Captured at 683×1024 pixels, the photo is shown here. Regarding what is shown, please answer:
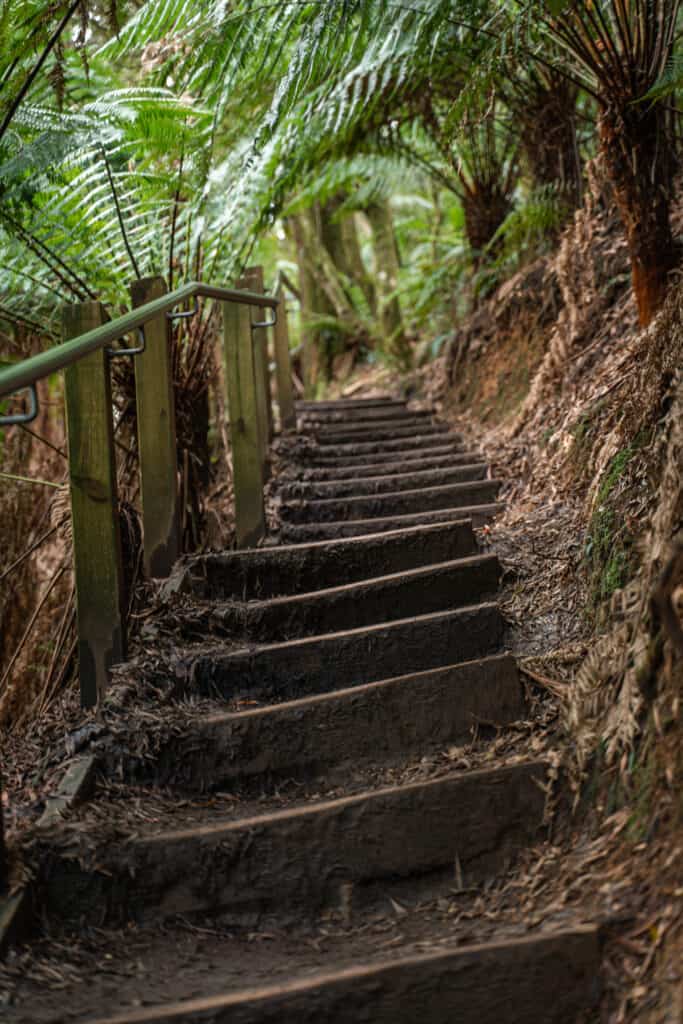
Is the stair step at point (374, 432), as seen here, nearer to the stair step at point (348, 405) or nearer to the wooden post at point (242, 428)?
the stair step at point (348, 405)

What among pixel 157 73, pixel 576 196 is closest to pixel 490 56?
pixel 157 73

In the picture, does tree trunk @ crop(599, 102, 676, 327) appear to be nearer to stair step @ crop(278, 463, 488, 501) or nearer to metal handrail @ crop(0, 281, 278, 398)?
stair step @ crop(278, 463, 488, 501)

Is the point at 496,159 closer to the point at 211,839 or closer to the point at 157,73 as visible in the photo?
the point at 157,73

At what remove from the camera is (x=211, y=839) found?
78.3 inches

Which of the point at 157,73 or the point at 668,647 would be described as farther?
the point at 157,73

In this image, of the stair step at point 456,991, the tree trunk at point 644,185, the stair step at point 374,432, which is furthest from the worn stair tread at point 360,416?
the stair step at point 456,991

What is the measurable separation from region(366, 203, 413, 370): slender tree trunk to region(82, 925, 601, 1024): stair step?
22.8 ft

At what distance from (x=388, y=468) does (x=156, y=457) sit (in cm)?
196

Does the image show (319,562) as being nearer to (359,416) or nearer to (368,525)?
(368,525)

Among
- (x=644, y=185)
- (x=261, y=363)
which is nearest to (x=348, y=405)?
(x=261, y=363)

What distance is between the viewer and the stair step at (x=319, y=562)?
3.22 meters

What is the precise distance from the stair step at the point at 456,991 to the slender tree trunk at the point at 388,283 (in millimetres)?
6942

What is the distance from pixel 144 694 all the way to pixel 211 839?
23.4 inches

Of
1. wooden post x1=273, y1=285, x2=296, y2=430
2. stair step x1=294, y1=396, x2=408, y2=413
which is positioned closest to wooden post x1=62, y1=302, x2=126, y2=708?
wooden post x1=273, y1=285, x2=296, y2=430
